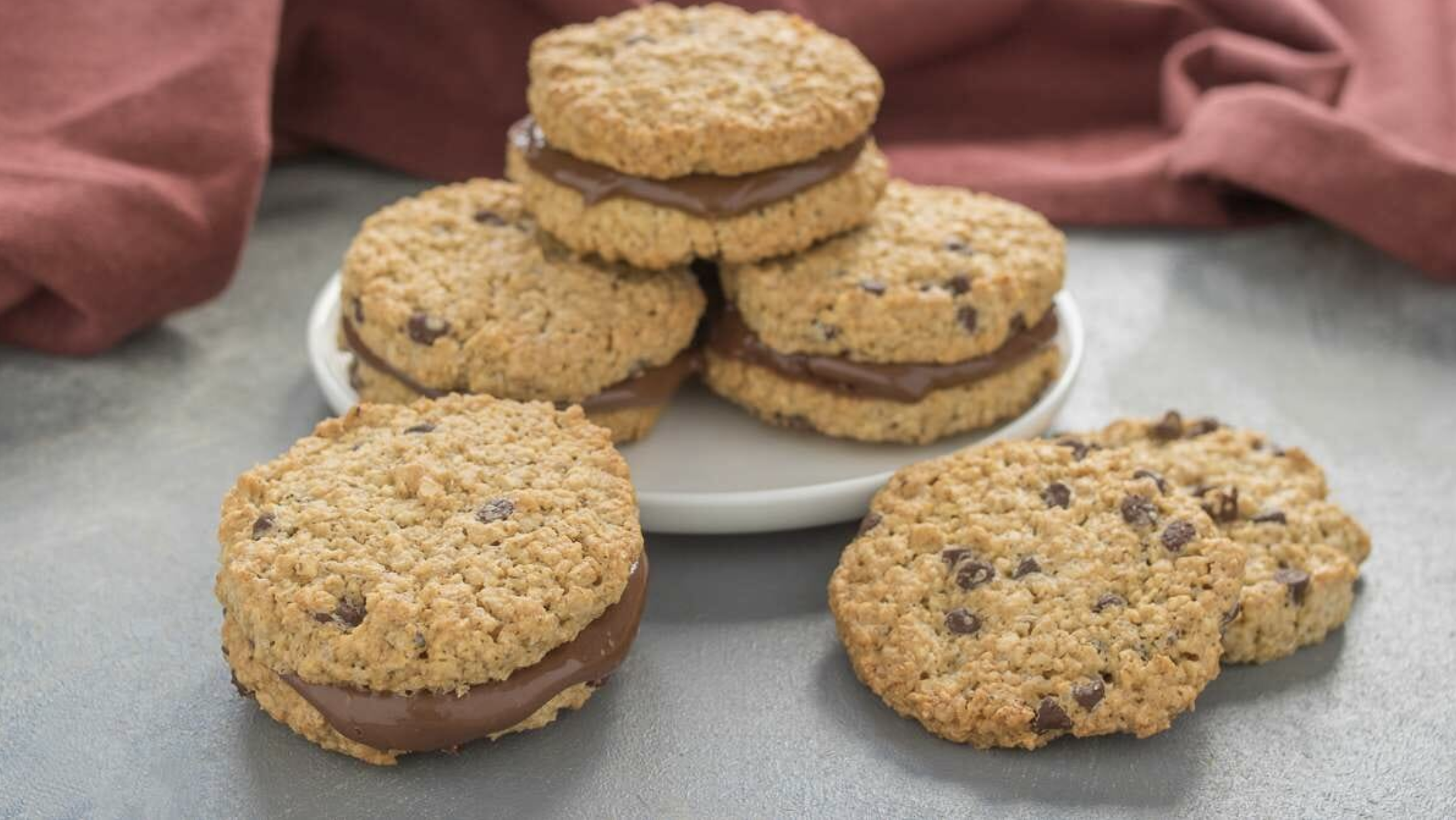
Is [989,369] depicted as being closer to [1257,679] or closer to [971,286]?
[971,286]

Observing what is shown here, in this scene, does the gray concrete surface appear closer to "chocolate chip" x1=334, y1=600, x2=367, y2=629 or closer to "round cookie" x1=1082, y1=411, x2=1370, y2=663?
"round cookie" x1=1082, y1=411, x2=1370, y2=663

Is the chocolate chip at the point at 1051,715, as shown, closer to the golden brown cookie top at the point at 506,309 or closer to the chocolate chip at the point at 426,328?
the golden brown cookie top at the point at 506,309

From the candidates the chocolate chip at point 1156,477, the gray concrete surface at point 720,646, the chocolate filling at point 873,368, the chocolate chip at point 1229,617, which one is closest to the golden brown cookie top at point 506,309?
the chocolate filling at point 873,368

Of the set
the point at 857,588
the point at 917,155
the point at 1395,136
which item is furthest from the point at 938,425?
the point at 1395,136

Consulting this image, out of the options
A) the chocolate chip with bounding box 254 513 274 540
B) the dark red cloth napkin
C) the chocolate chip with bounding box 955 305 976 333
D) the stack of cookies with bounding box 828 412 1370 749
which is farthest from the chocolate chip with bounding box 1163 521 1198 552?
the dark red cloth napkin

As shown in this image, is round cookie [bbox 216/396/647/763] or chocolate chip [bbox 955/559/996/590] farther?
chocolate chip [bbox 955/559/996/590]

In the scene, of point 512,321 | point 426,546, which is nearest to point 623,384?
point 512,321

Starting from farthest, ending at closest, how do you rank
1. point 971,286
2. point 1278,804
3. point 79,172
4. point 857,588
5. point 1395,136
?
point 1395,136
point 79,172
point 971,286
point 857,588
point 1278,804
